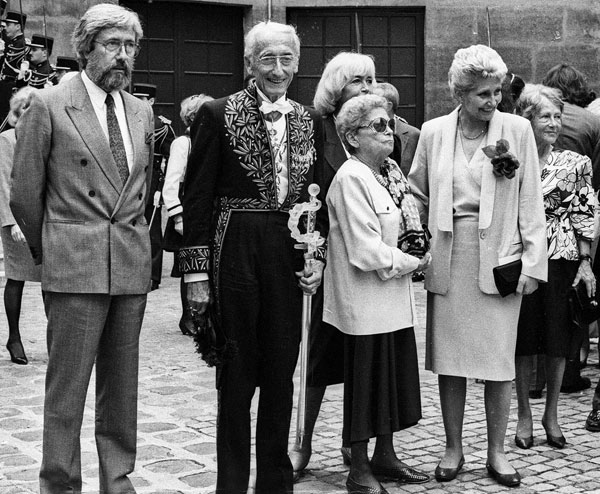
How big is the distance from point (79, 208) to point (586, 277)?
10.0 feet

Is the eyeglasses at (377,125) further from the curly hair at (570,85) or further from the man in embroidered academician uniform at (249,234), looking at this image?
the curly hair at (570,85)

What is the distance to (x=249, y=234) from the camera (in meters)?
4.77

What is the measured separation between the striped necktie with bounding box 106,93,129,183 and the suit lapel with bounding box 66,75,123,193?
0.11 feet

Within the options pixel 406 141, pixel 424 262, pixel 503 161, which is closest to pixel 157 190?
pixel 406 141

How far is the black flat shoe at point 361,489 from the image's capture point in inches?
205

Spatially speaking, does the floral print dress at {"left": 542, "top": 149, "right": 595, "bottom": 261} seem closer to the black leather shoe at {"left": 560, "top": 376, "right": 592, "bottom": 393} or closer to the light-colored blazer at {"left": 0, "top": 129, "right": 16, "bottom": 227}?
the black leather shoe at {"left": 560, "top": 376, "right": 592, "bottom": 393}

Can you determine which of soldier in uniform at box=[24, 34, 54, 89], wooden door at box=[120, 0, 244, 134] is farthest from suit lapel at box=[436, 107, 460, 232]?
wooden door at box=[120, 0, 244, 134]

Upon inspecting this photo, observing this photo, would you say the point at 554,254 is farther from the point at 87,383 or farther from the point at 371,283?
the point at 87,383

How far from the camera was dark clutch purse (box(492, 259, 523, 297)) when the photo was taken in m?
5.42

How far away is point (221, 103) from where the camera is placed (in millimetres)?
4812

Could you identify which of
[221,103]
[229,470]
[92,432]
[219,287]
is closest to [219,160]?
[221,103]

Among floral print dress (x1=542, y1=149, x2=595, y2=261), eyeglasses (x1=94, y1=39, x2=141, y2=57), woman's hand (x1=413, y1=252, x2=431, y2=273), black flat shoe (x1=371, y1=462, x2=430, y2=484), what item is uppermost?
eyeglasses (x1=94, y1=39, x2=141, y2=57)

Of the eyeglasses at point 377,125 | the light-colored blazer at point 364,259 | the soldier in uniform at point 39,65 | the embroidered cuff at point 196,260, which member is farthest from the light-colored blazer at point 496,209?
the soldier in uniform at point 39,65

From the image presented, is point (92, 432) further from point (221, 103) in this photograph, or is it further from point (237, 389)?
point (221, 103)
